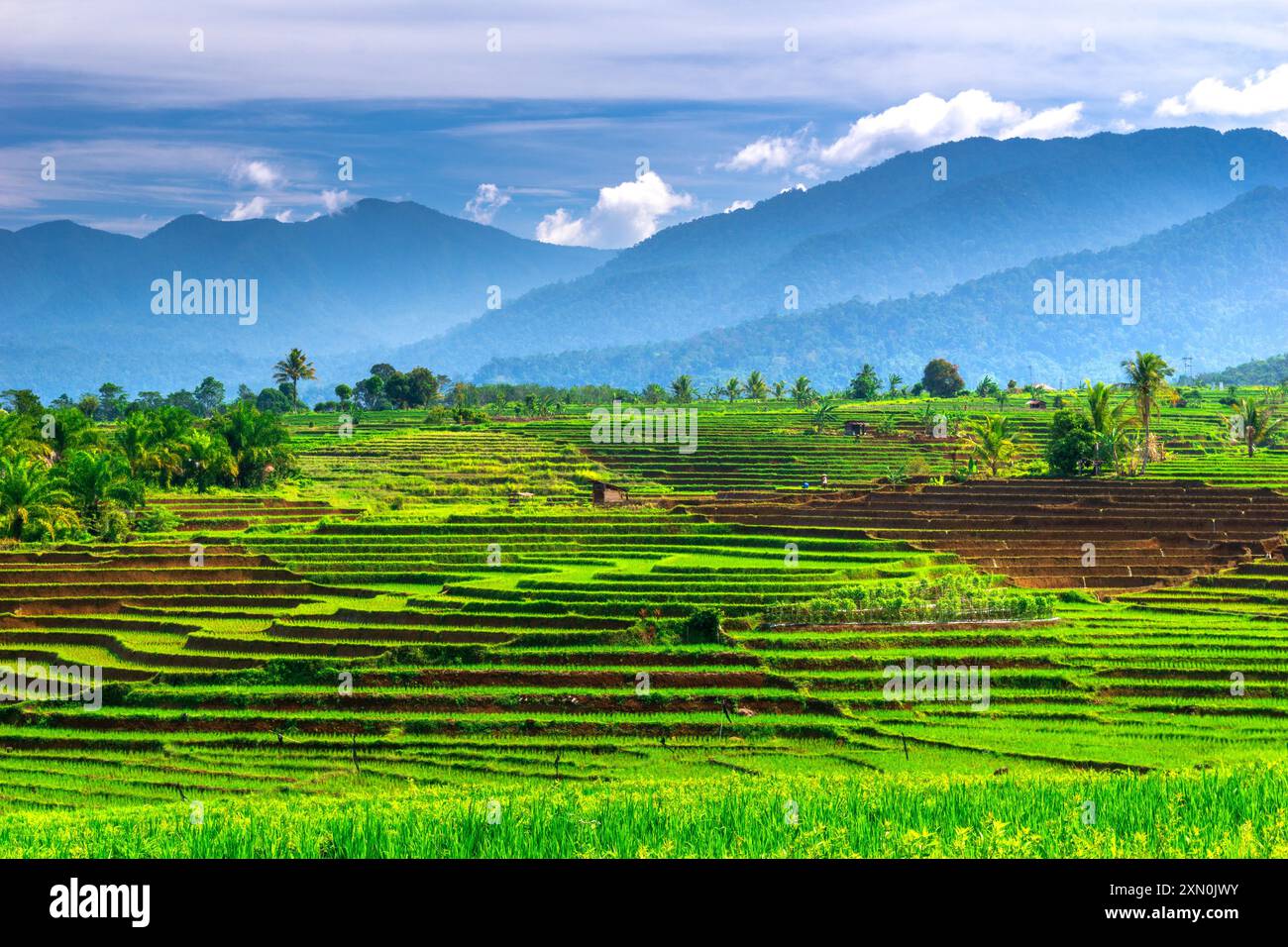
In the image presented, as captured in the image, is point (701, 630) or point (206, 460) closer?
point (701, 630)

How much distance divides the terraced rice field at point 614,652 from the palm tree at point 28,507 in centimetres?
382

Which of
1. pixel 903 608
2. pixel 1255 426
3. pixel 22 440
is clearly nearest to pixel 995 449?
pixel 1255 426

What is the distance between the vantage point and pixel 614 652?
32.0 metres

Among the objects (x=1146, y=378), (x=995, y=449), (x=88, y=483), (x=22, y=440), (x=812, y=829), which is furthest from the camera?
(x=995, y=449)

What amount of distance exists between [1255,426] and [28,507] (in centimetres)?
7022

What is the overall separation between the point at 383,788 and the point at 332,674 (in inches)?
319

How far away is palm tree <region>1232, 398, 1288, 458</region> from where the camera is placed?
3150 inches

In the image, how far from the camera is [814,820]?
10766 millimetres

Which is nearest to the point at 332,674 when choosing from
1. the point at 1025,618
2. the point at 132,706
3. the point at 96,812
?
the point at 132,706

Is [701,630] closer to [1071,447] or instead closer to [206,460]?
[1071,447]

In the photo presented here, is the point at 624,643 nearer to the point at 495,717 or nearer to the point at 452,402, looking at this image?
the point at 495,717

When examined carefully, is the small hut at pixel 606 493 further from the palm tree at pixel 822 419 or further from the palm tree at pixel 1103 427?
the palm tree at pixel 822 419

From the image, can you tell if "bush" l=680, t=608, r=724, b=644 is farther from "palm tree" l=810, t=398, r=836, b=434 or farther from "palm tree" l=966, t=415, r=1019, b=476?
"palm tree" l=810, t=398, r=836, b=434
